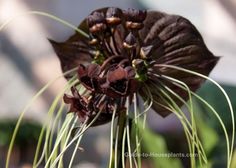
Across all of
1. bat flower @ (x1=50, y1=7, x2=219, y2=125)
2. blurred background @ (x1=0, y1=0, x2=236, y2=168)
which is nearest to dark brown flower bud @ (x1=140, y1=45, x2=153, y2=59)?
bat flower @ (x1=50, y1=7, x2=219, y2=125)

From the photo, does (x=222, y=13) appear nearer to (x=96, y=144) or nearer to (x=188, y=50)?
(x=96, y=144)

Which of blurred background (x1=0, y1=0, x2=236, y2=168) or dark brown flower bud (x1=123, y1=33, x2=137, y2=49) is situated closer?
dark brown flower bud (x1=123, y1=33, x2=137, y2=49)

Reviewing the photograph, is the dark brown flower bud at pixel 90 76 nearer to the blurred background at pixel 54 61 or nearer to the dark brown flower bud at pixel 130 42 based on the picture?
the dark brown flower bud at pixel 130 42

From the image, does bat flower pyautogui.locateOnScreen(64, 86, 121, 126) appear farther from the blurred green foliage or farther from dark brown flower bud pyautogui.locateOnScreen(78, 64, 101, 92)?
the blurred green foliage

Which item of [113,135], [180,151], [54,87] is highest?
[113,135]

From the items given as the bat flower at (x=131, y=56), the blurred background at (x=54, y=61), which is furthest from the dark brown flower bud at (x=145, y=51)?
the blurred background at (x=54, y=61)

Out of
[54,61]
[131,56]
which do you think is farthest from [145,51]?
[54,61]

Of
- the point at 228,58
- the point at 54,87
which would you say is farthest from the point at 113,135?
the point at 228,58
